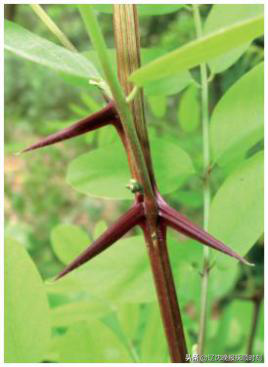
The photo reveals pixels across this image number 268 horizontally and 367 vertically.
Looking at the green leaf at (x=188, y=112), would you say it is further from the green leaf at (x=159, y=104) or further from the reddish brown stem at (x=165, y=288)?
the reddish brown stem at (x=165, y=288)

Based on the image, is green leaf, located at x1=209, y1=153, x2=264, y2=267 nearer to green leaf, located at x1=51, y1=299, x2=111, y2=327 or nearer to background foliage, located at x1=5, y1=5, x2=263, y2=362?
background foliage, located at x1=5, y1=5, x2=263, y2=362

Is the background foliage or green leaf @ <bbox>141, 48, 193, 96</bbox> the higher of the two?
green leaf @ <bbox>141, 48, 193, 96</bbox>

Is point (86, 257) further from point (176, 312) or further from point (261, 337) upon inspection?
point (261, 337)

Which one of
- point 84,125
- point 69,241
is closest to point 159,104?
point 69,241

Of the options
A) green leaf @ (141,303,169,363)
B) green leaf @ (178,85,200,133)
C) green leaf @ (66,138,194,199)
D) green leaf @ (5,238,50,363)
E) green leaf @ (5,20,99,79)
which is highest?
green leaf @ (178,85,200,133)

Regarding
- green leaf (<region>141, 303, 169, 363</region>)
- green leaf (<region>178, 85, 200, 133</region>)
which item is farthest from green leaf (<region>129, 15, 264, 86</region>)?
green leaf (<region>178, 85, 200, 133</region>)
